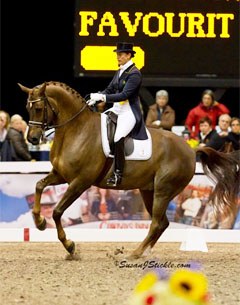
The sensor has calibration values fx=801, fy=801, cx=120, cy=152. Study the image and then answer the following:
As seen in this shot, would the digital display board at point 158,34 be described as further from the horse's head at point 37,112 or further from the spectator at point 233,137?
the horse's head at point 37,112

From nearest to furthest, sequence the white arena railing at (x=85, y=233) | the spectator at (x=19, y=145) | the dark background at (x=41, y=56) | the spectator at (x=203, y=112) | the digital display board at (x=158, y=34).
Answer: the white arena railing at (x=85, y=233) < the digital display board at (x=158, y=34) < the spectator at (x=19, y=145) < the spectator at (x=203, y=112) < the dark background at (x=41, y=56)

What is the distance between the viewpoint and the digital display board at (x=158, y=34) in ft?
36.4

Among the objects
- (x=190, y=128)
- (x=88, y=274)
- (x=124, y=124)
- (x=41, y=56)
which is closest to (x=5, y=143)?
(x=190, y=128)

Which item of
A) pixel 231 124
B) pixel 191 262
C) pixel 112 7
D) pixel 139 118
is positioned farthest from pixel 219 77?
pixel 191 262

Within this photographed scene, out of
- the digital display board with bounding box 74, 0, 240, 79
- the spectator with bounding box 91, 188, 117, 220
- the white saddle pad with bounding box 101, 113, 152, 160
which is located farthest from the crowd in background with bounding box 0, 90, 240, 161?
the white saddle pad with bounding box 101, 113, 152, 160

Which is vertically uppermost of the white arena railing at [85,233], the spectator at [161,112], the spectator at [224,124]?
the spectator at [161,112]

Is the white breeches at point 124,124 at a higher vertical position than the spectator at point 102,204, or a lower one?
higher

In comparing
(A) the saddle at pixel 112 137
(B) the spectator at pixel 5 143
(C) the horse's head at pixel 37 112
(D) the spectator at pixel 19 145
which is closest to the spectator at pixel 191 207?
(D) the spectator at pixel 19 145

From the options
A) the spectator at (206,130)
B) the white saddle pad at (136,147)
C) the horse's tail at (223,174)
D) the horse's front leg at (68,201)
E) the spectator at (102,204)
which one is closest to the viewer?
the horse's front leg at (68,201)

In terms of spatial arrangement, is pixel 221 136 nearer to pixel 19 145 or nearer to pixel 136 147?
pixel 19 145

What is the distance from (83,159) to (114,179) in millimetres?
402

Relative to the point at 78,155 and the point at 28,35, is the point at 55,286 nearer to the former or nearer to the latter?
the point at 78,155

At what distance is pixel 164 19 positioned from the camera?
11.2 metres

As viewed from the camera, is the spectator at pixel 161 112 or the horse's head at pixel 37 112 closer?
the horse's head at pixel 37 112
